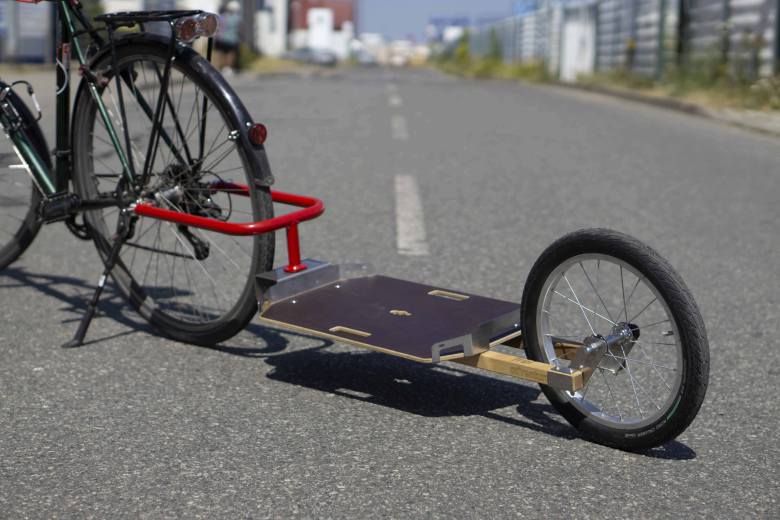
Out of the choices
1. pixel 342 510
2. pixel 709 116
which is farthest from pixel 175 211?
pixel 709 116

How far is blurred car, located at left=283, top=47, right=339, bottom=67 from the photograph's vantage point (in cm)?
7288

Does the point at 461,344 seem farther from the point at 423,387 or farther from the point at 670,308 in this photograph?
the point at 670,308

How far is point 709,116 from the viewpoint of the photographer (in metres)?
15.0

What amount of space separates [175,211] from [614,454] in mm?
1685

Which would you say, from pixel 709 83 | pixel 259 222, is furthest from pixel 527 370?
pixel 709 83

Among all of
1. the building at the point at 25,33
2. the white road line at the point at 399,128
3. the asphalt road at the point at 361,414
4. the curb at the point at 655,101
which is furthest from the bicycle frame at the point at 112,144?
the building at the point at 25,33

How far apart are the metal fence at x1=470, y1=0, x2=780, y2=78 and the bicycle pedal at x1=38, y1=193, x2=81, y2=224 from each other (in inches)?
560

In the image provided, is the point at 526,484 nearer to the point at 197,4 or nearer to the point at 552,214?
the point at 552,214

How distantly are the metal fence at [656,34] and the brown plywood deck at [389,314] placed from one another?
14.1 meters

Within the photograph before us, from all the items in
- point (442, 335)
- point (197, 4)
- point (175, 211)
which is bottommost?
point (442, 335)

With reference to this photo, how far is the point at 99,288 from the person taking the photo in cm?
375

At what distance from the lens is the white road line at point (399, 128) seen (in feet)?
35.3

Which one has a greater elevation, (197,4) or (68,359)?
(197,4)

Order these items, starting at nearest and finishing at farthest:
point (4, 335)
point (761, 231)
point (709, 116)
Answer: point (4, 335) → point (761, 231) → point (709, 116)
